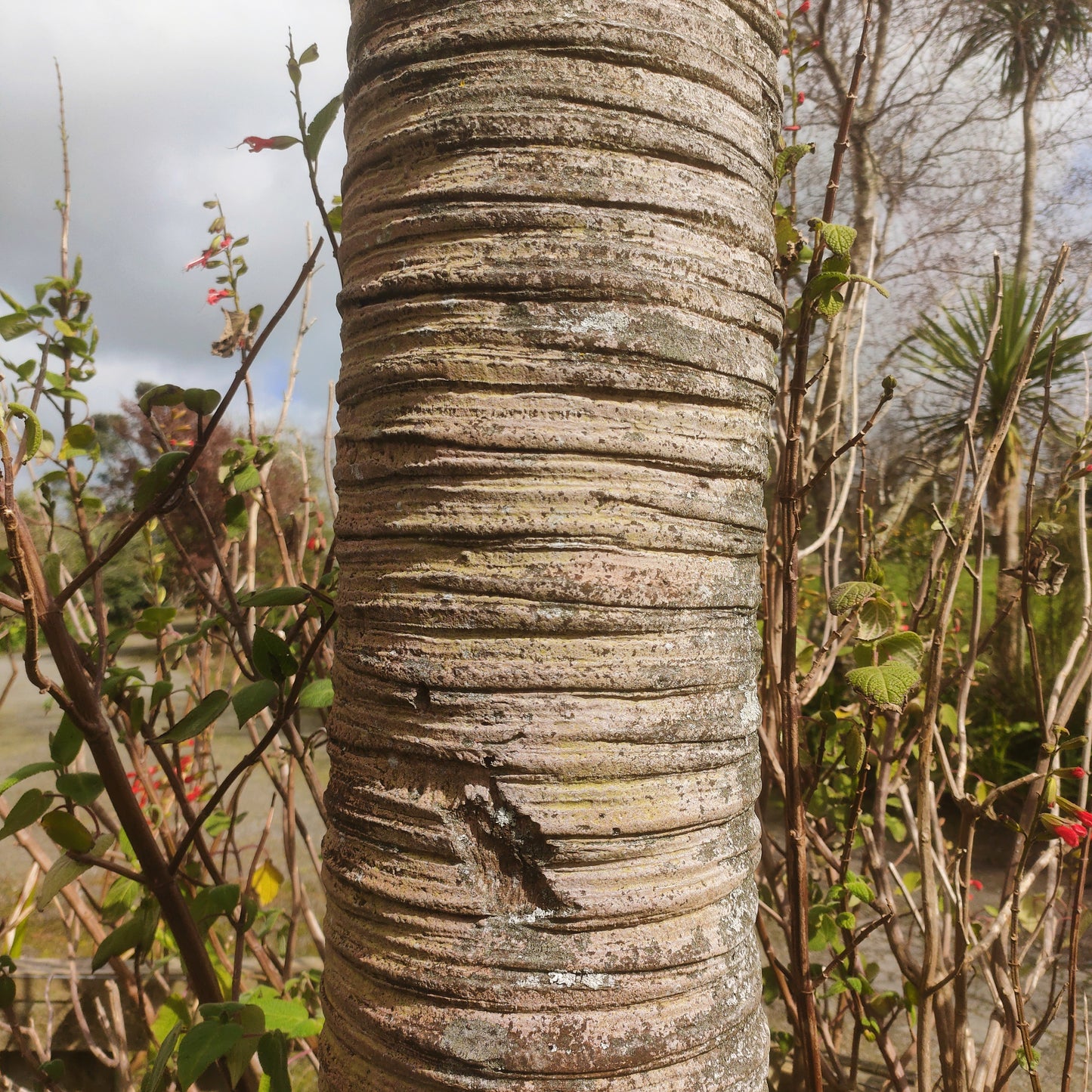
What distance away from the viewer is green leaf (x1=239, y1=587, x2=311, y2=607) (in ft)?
3.83

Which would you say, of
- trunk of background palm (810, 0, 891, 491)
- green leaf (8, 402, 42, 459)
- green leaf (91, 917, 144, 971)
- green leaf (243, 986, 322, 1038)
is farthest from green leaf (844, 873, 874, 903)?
trunk of background palm (810, 0, 891, 491)

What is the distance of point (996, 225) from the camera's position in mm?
6477

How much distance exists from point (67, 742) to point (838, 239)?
1.17 metres

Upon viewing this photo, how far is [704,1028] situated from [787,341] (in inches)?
42.7

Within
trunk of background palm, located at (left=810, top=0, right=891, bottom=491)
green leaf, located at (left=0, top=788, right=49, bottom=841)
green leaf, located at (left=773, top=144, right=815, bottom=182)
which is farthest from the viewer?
trunk of background palm, located at (left=810, top=0, right=891, bottom=491)

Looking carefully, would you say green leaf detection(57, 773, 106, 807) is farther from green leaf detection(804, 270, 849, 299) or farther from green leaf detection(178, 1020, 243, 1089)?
green leaf detection(804, 270, 849, 299)

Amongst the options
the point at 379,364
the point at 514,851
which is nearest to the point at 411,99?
the point at 379,364

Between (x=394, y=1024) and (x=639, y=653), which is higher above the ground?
(x=639, y=653)

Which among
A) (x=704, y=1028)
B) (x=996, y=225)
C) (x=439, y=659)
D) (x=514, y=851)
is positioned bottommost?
(x=704, y=1028)

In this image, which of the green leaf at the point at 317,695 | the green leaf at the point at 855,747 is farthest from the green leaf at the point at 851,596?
the green leaf at the point at 317,695

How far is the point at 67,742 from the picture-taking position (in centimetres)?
108

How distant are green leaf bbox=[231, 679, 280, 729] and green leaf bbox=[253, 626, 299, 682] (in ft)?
0.11

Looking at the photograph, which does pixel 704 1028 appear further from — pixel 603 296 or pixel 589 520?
pixel 603 296

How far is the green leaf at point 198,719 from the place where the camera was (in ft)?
3.52
